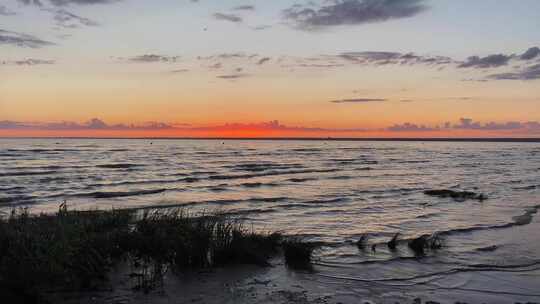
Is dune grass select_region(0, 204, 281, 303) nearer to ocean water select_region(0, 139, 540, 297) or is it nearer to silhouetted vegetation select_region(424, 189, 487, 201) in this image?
ocean water select_region(0, 139, 540, 297)

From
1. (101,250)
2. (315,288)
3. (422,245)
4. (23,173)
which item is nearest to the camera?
(315,288)

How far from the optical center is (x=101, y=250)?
29.4 feet

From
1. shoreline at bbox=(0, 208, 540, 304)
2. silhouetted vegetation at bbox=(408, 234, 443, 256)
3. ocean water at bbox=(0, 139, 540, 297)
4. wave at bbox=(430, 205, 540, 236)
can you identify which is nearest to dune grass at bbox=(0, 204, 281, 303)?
shoreline at bbox=(0, 208, 540, 304)

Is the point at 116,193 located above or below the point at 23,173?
below

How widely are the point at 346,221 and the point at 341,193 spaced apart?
10546 mm

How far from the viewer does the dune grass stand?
7125mm

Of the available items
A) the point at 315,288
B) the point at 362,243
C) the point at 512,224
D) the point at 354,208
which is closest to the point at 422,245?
the point at 362,243

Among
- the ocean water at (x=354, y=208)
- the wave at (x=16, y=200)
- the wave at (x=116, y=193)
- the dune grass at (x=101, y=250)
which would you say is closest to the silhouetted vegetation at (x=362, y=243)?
the ocean water at (x=354, y=208)

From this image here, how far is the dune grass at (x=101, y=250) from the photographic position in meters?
7.12

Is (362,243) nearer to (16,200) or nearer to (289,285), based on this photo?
(289,285)

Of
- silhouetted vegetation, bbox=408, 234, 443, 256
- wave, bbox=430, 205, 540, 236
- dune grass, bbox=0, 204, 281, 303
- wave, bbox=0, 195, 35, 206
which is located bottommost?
wave, bbox=430, 205, 540, 236

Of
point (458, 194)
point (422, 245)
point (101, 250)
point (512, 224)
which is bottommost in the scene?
point (458, 194)

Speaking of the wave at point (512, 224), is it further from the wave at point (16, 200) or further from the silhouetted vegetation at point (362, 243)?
the wave at point (16, 200)

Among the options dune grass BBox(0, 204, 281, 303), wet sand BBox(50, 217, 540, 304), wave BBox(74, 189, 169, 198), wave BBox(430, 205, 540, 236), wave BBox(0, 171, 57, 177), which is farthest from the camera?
wave BBox(0, 171, 57, 177)
